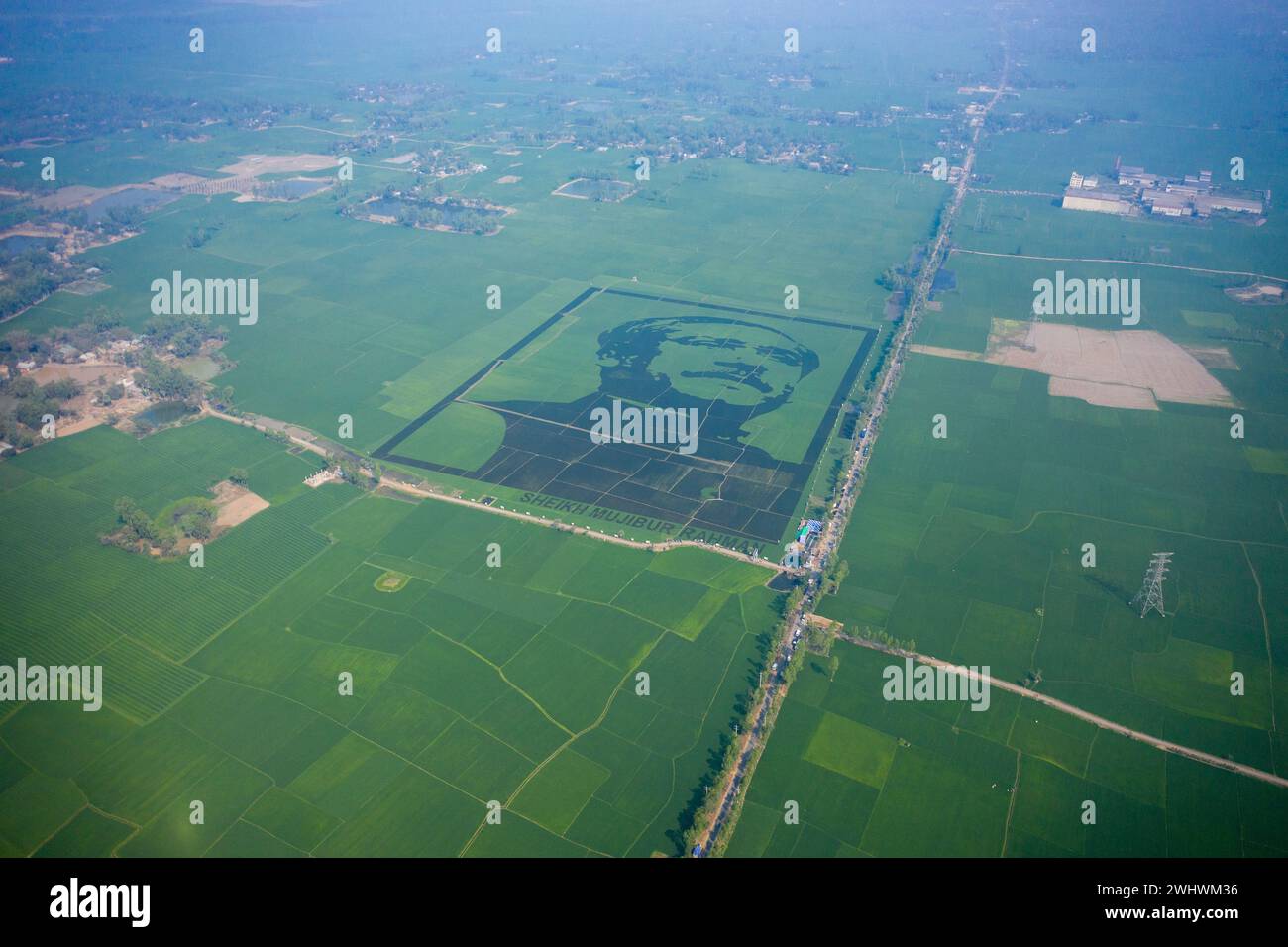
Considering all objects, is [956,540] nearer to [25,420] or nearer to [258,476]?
[258,476]

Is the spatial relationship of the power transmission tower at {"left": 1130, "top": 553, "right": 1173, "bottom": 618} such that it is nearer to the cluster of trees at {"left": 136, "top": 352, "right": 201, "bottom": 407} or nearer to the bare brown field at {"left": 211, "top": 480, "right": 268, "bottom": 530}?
the bare brown field at {"left": 211, "top": 480, "right": 268, "bottom": 530}

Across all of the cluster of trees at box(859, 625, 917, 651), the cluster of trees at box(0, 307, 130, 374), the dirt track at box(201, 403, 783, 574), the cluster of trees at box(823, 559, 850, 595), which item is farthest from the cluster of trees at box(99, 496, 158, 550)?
the cluster of trees at box(859, 625, 917, 651)

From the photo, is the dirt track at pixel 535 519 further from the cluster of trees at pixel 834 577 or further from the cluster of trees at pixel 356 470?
the cluster of trees at pixel 834 577

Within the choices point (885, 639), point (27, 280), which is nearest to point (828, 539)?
point (885, 639)

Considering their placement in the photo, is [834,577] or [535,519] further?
[535,519]

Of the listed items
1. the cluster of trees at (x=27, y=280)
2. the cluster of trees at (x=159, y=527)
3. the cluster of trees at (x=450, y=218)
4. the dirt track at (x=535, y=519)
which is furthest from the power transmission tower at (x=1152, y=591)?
the cluster of trees at (x=27, y=280)

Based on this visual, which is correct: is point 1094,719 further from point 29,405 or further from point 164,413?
point 29,405
